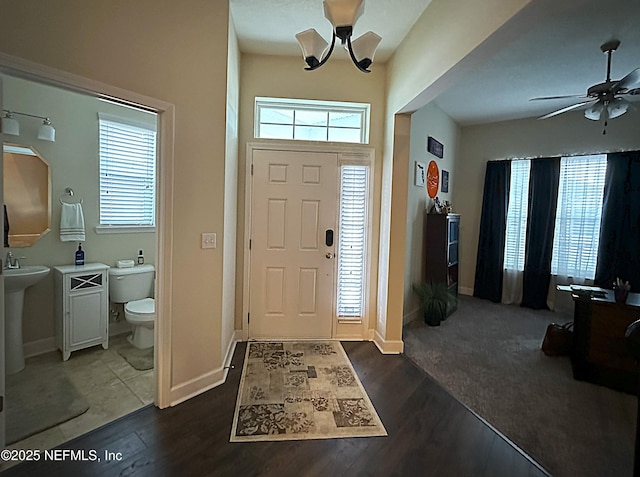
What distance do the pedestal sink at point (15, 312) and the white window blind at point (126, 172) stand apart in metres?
0.89

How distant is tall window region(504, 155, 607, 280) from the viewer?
4418mm

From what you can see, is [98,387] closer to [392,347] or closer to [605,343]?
[392,347]

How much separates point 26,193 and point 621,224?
22.4 ft

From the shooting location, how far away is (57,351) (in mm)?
2959

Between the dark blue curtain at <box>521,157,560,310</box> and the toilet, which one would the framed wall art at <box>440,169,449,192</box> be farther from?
the toilet

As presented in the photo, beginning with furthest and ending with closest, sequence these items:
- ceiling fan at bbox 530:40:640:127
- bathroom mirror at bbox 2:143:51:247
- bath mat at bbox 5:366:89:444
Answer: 1. bathroom mirror at bbox 2:143:51:247
2. ceiling fan at bbox 530:40:640:127
3. bath mat at bbox 5:366:89:444

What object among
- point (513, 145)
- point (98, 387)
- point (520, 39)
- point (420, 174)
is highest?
point (520, 39)

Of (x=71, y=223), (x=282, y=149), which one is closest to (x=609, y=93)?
(x=282, y=149)

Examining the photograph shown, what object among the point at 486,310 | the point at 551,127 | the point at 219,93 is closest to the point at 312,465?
the point at 219,93

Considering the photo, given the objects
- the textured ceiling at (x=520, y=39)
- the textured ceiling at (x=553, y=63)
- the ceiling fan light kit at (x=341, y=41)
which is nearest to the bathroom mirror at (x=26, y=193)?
the textured ceiling at (x=520, y=39)

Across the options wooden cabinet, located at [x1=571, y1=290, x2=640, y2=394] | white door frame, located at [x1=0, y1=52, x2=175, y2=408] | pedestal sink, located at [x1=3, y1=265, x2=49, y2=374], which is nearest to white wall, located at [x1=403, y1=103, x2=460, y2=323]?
wooden cabinet, located at [x1=571, y1=290, x2=640, y2=394]

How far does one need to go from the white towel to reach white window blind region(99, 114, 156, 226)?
0.26 meters

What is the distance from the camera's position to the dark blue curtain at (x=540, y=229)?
15.5 feet

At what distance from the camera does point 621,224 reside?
419 cm
